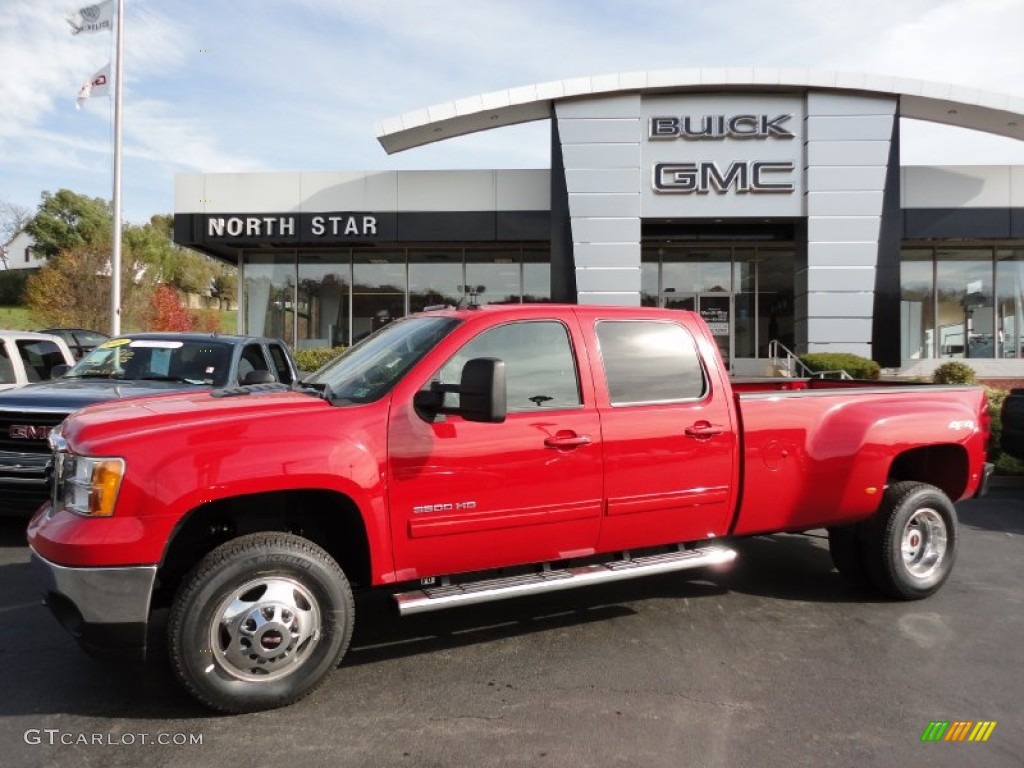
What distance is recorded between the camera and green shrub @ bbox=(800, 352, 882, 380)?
57.4 feet

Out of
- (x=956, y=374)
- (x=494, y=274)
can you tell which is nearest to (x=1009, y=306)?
(x=956, y=374)

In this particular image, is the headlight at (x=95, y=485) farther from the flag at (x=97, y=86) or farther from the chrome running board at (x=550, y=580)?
the flag at (x=97, y=86)

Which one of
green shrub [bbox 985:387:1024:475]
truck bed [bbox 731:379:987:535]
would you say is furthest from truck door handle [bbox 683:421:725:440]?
green shrub [bbox 985:387:1024:475]

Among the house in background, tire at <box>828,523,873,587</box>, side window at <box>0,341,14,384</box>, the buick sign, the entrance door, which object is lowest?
tire at <box>828,523,873,587</box>

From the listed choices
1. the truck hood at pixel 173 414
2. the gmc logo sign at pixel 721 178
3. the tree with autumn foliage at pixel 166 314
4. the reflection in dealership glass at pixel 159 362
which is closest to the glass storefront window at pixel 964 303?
the gmc logo sign at pixel 721 178

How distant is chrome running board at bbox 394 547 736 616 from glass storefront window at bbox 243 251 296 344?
775 inches

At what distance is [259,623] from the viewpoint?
3314 mm

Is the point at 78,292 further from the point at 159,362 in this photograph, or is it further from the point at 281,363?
the point at 159,362

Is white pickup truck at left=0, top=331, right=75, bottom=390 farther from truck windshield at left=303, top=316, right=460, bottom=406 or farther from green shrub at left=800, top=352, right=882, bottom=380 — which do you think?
green shrub at left=800, top=352, right=882, bottom=380

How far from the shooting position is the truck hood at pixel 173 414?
10.7 ft

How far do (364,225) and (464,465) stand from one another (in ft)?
56.5

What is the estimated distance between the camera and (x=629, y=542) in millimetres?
4195

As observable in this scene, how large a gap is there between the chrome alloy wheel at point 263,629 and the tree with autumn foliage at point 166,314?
34.6m

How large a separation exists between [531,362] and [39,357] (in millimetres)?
6830
